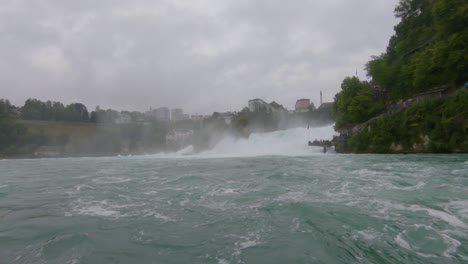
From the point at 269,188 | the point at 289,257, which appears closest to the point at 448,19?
→ the point at 269,188

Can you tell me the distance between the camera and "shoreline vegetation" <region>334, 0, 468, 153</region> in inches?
1072

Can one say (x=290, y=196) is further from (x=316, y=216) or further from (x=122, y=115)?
(x=122, y=115)

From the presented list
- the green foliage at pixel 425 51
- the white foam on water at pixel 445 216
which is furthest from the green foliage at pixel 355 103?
the white foam on water at pixel 445 216

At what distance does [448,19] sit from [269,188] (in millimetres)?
29848

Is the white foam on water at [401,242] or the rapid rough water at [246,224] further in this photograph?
the white foam on water at [401,242]

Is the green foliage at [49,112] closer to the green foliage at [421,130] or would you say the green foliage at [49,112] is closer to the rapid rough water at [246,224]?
the green foliage at [421,130]

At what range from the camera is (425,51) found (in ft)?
112

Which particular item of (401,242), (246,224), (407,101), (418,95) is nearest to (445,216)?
(401,242)

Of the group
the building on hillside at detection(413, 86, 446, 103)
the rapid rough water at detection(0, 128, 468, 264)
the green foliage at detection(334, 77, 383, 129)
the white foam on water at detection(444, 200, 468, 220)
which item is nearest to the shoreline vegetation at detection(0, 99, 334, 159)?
the green foliage at detection(334, 77, 383, 129)

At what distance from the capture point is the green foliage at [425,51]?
29.4m

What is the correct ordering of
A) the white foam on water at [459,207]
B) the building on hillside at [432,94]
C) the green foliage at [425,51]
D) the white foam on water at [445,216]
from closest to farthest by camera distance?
the white foam on water at [445,216] < the white foam on water at [459,207] < the green foliage at [425,51] < the building on hillside at [432,94]

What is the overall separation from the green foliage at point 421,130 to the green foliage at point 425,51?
14.8ft

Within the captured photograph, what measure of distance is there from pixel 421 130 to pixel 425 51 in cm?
1051

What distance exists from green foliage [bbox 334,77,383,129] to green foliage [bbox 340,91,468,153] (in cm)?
540
